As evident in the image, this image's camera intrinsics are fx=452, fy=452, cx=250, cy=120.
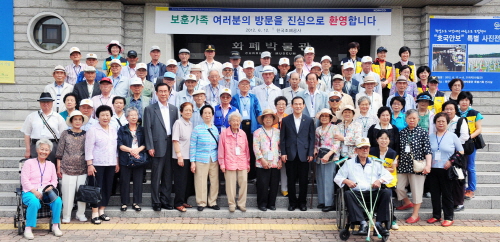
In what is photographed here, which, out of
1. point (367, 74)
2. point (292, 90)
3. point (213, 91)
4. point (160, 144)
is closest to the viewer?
point (160, 144)

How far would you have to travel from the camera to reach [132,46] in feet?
40.3

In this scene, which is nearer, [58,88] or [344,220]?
[344,220]

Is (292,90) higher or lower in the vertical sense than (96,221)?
higher

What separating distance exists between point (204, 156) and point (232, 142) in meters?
0.50

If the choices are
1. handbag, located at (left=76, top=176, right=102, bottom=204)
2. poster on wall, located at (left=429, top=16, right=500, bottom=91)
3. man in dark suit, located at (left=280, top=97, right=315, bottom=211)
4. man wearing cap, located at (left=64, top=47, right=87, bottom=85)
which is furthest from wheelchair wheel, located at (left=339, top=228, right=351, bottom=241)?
poster on wall, located at (left=429, top=16, right=500, bottom=91)

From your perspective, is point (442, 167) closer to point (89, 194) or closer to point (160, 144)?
point (160, 144)

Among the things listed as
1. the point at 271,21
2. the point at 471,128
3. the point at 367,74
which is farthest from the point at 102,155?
the point at 271,21

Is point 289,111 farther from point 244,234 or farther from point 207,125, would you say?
point 244,234

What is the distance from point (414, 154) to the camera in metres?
6.97

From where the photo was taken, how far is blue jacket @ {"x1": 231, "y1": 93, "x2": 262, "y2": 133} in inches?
310

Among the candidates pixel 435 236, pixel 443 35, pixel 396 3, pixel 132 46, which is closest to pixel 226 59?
pixel 132 46

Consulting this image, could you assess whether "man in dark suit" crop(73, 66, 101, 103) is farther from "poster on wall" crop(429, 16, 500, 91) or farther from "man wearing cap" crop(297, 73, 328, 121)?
"poster on wall" crop(429, 16, 500, 91)

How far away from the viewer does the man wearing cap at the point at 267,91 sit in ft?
26.9

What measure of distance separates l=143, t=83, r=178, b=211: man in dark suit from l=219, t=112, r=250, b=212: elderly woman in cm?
88
